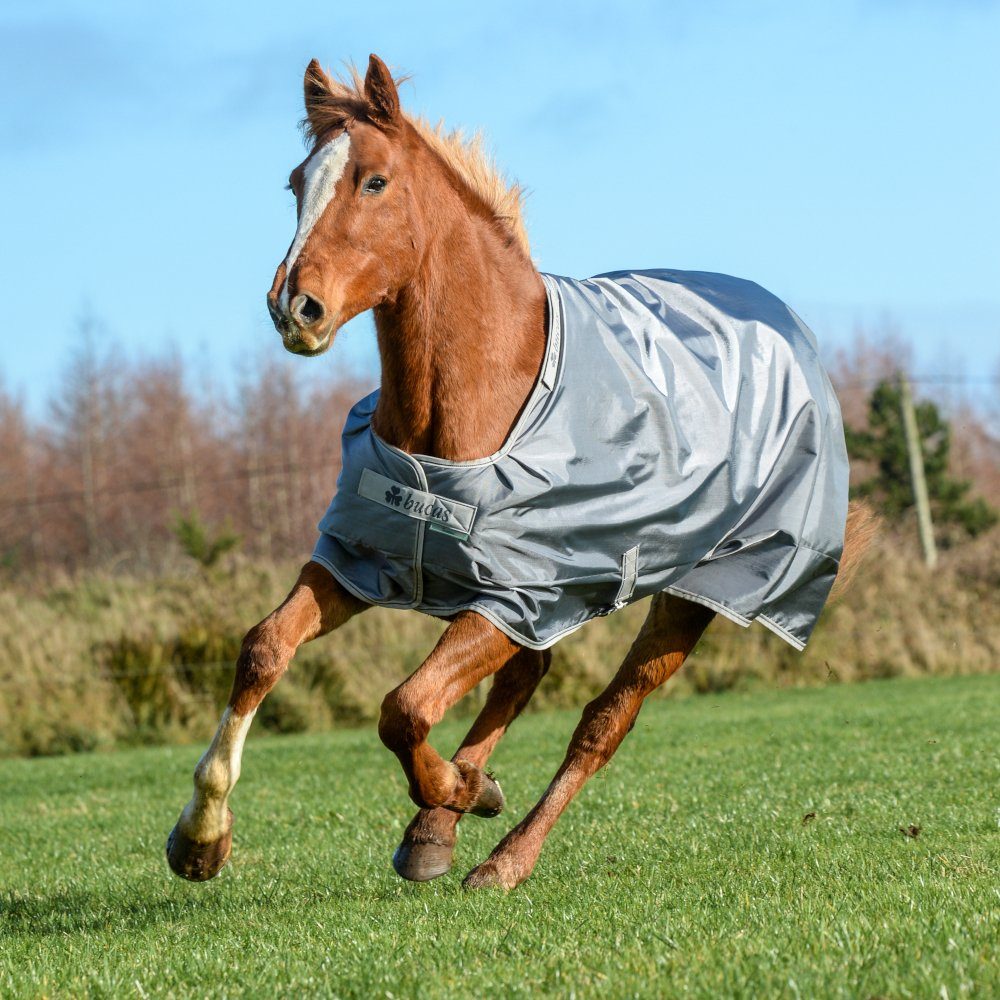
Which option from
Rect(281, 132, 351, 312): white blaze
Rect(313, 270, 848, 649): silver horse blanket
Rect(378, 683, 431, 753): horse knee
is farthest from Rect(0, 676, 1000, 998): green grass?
Rect(281, 132, 351, 312): white blaze

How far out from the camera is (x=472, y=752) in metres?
5.64

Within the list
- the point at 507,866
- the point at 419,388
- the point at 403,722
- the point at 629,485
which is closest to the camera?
the point at 403,722

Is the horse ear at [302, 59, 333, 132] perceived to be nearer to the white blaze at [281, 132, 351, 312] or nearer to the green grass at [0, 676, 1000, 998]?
the white blaze at [281, 132, 351, 312]

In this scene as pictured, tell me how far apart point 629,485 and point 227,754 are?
5.57 feet

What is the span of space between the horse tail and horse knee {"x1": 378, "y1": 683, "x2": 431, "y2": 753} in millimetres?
2538

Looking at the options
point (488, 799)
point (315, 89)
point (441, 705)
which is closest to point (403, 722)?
point (441, 705)

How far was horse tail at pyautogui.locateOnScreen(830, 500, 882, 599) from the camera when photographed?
21.4ft

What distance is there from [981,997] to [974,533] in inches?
1038

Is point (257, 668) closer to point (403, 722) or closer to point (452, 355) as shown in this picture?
point (403, 722)

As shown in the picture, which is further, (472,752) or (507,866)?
(472,752)

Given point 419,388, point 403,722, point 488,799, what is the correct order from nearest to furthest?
point 403,722 < point 419,388 < point 488,799

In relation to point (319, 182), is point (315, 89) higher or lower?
higher

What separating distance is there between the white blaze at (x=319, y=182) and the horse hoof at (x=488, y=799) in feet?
6.34

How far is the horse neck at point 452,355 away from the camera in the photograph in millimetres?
4973
